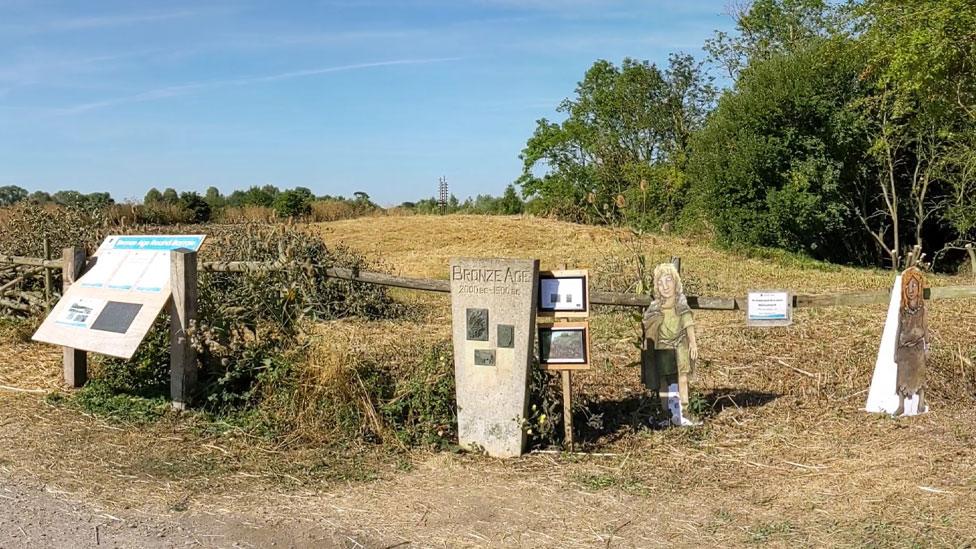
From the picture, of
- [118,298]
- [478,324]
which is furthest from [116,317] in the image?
[478,324]

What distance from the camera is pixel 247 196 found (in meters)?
33.9

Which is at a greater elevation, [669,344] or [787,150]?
[787,150]

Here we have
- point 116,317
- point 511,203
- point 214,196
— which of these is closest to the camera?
point 116,317

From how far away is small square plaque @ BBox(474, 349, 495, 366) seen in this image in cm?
578

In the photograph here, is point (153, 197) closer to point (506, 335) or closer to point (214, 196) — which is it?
point (214, 196)

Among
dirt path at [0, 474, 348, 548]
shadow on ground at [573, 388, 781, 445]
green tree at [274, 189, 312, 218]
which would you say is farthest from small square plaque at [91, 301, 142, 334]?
green tree at [274, 189, 312, 218]

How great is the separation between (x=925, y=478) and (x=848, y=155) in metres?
18.3

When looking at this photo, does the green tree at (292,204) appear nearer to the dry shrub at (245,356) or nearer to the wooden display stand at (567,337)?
the dry shrub at (245,356)

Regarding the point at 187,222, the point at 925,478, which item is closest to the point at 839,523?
the point at 925,478

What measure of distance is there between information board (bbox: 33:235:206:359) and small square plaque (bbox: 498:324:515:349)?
2792mm

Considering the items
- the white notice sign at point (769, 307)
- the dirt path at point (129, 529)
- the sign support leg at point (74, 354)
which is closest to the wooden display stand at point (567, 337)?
the white notice sign at point (769, 307)

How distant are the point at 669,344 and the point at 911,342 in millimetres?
1996

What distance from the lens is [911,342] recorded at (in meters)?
6.66

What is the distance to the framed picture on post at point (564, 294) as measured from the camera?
5.79 m
